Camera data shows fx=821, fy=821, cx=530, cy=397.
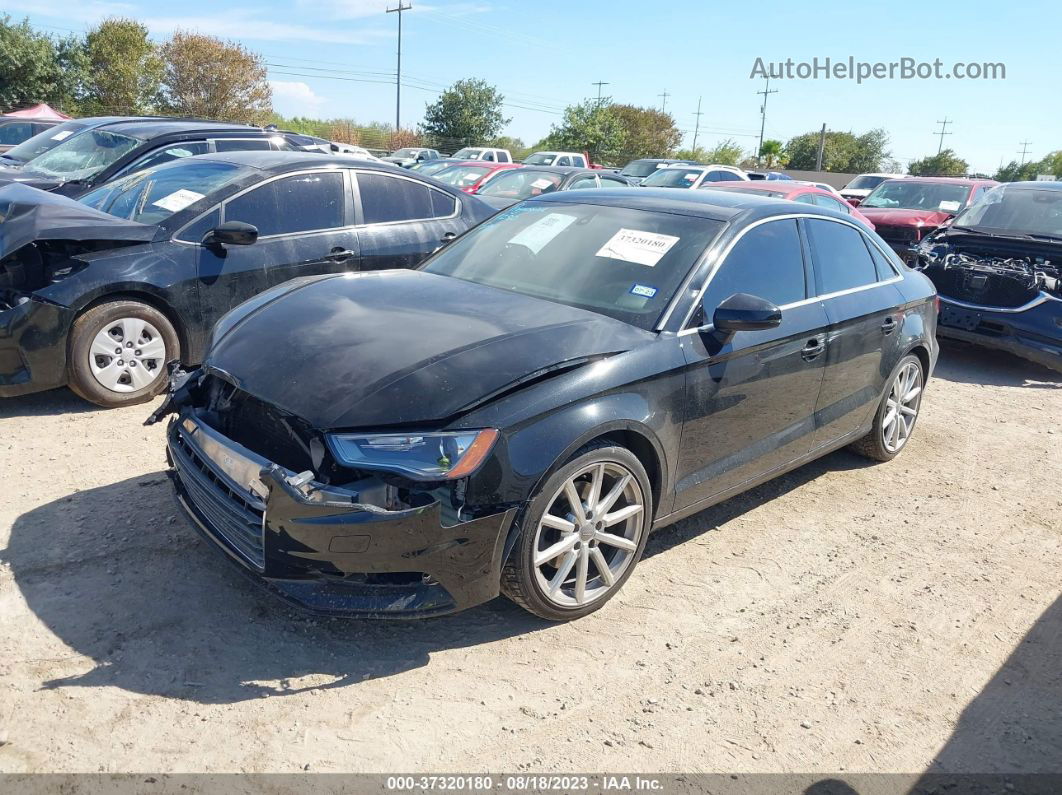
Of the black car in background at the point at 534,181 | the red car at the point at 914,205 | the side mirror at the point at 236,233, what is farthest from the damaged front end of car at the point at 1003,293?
the side mirror at the point at 236,233

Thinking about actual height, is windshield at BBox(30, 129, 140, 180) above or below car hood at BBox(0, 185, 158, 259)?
above

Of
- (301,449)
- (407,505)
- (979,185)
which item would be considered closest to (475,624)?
(407,505)

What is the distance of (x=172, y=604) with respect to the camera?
10.8 ft

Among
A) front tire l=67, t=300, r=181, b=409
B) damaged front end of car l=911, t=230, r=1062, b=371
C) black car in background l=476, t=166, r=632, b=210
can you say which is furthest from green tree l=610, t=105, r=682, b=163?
front tire l=67, t=300, r=181, b=409

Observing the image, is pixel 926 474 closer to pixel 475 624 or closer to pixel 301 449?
pixel 475 624

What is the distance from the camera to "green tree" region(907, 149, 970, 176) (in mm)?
66812

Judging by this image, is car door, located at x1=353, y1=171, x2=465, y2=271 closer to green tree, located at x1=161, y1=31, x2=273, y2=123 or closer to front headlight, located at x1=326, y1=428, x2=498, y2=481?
front headlight, located at x1=326, y1=428, x2=498, y2=481

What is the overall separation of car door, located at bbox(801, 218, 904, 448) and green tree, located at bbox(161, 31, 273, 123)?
4592 cm

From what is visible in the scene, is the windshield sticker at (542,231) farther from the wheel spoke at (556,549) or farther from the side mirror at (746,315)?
the wheel spoke at (556,549)

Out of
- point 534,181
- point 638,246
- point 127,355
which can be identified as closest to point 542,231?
point 638,246

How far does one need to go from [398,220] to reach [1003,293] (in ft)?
19.3

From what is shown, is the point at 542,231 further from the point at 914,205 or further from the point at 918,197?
the point at 918,197

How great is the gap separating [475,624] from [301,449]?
40.1 inches

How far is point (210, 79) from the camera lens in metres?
44.4
